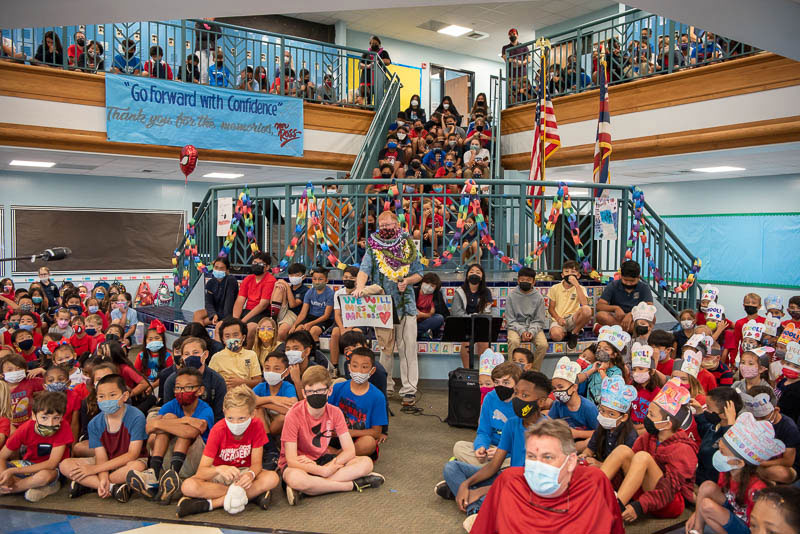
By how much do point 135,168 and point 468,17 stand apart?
9.51 m

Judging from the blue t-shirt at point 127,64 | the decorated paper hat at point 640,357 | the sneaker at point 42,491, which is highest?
the blue t-shirt at point 127,64

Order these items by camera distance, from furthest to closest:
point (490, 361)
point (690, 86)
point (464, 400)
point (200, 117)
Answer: point (200, 117), point (690, 86), point (464, 400), point (490, 361)

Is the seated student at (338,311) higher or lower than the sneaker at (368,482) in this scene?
higher

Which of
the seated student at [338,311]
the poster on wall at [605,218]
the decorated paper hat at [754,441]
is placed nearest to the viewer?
the decorated paper hat at [754,441]

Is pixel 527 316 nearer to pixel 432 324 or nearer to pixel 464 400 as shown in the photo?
pixel 432 324

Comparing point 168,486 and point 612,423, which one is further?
point 168,486

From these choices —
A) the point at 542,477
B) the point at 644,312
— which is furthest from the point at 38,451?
the point at 644,312

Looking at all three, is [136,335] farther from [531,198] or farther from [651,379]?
[651,379]

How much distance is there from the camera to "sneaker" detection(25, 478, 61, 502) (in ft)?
16.7

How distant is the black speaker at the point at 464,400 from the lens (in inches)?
270

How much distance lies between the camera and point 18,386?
5.93m

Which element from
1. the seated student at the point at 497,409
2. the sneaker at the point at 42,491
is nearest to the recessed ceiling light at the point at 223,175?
the sneaker at the point at 42,491

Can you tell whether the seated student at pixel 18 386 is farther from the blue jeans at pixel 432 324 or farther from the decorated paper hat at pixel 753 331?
the decorated paper hat at pixel 753 331

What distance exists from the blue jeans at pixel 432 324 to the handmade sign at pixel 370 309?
0.77 m
